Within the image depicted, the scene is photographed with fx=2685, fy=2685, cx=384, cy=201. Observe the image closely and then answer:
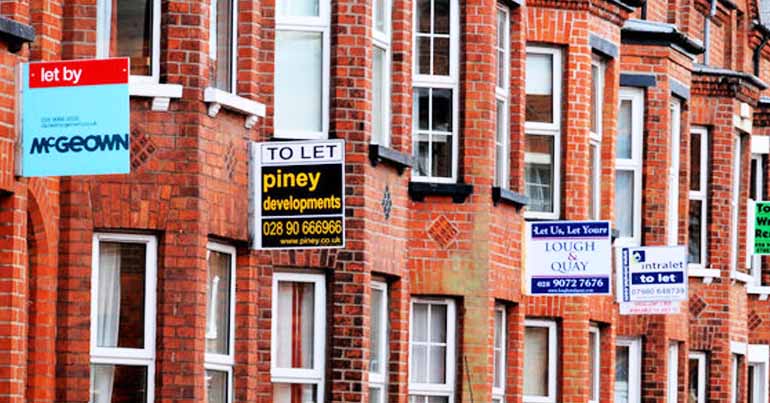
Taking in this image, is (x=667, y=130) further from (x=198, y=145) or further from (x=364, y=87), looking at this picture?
(x=198, y=145)

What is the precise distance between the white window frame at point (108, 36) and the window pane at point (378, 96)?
4.67 meters

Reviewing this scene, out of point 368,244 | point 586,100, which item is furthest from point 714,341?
point 368,244

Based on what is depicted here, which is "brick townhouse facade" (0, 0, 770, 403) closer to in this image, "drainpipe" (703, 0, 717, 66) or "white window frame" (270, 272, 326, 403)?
"white window frame" (270, 272, 326, 403)

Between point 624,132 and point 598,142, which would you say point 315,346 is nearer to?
point 598,142

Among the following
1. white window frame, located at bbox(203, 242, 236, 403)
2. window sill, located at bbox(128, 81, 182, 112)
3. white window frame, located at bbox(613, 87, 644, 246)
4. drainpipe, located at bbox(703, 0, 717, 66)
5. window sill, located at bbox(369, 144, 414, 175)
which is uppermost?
drainpipe, located at bbox(703, 0, 717, 66)

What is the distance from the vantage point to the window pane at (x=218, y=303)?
23078 millimetres

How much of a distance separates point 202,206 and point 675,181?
16.5 metres

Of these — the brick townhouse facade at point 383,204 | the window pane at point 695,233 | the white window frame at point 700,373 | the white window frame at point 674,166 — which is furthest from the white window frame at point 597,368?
the white window frame at point 700,373

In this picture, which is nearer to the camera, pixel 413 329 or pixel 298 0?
pixel 298 0

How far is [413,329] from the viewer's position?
28.5 meters

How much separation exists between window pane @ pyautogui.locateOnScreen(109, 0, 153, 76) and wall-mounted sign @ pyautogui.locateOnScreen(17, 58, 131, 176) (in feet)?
7.43

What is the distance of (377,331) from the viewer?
2672cm

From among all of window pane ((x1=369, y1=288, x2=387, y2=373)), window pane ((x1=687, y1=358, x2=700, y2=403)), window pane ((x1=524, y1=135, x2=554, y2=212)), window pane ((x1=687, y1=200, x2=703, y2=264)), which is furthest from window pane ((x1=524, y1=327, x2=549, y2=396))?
window pane ((x1=687, y1=358, x2=700, y2=403))

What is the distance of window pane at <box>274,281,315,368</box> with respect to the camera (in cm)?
2492
